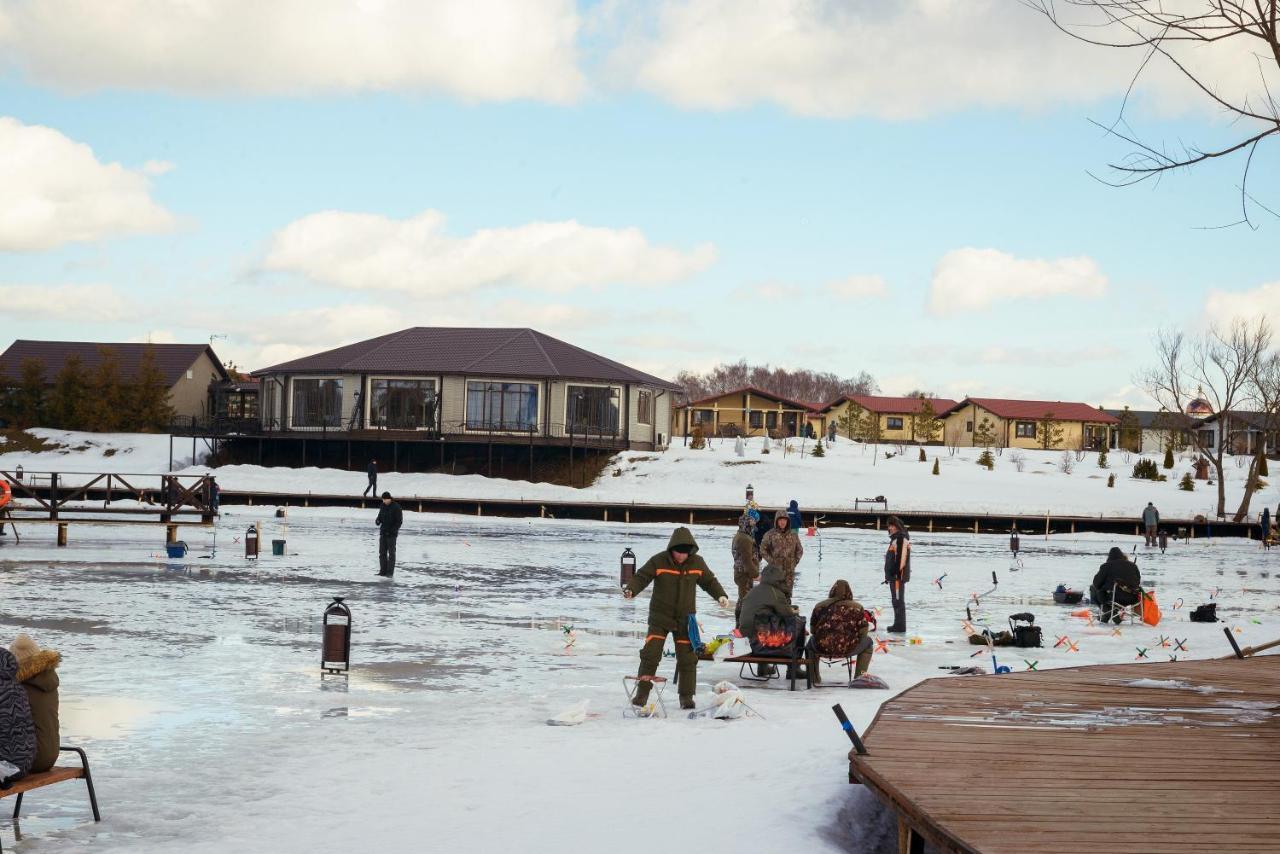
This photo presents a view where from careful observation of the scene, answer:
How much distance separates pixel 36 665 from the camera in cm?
748

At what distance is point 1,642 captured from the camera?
15641mm

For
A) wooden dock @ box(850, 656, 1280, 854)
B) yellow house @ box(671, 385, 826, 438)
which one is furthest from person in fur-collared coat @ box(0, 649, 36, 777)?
yellow house @ box(671, 385, 826, 438)

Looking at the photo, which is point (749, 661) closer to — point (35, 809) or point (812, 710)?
point (812, 710)

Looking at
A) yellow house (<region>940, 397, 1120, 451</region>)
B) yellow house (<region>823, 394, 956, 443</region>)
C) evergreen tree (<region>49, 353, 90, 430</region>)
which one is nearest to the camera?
evergreen tree (<region>49, 353, 90, 430</region>)

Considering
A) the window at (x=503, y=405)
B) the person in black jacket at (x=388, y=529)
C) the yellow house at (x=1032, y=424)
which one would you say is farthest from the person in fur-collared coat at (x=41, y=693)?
the yellow house at (x=1032, y=424)

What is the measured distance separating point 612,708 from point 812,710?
6.35 feet

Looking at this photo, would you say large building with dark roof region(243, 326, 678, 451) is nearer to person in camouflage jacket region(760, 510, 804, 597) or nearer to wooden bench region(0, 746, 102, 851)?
person in camouflage jacket region(760, 510, 804, 597)

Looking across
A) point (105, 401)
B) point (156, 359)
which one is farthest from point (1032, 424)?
point (105, 401)

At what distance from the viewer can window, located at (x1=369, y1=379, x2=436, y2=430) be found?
6675cm

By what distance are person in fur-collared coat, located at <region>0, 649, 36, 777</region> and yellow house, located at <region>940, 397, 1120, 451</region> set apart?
344ft

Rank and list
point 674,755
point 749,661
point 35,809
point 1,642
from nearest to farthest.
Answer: point 35,809
point 674,755
point 749,661
point 1,642

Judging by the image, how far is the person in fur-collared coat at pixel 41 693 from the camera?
24.7 feet

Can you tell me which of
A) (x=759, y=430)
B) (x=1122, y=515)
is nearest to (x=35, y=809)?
(x=1122, y=515)

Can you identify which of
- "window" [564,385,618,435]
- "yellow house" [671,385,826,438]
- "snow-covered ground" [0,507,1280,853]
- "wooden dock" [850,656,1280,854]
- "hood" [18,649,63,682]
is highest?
"yellow house" [671,385,826,438]
